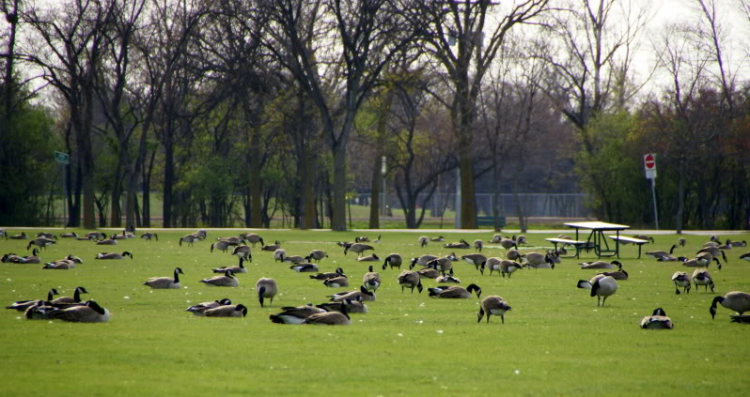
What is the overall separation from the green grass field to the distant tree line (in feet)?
98.9

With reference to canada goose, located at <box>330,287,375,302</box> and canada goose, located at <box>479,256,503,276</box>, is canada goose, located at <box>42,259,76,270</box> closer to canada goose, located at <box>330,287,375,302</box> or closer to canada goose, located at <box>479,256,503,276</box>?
canada goose, located at <box>330,287,375,302</box>

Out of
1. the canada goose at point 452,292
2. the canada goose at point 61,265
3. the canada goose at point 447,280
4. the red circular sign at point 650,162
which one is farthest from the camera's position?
the red circular sign at point 650,162

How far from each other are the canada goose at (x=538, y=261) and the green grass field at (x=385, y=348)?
Result: 6011 mm

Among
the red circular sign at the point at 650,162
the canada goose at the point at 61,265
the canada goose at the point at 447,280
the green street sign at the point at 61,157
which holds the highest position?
the green street sign at the point at 61,157

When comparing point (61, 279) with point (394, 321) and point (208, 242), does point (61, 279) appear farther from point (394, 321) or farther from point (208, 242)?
point (208, 242)

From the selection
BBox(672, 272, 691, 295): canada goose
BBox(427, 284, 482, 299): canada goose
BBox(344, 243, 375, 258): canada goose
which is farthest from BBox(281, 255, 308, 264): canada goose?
BBox(672, 272, 691, 295): canada goose

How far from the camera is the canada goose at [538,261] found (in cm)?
2544

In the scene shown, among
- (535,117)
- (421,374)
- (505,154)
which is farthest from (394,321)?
(535,117)

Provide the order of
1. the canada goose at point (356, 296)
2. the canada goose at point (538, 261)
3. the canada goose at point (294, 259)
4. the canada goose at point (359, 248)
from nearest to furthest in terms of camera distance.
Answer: the canada goose at point (356, 296) < the canada goose at point (538, 261) < the canada goose at point (294, 259) < the canada goose at point (359, 248)

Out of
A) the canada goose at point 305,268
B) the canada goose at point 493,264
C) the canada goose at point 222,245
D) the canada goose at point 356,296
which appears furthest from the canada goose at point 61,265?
the canada goose at point 493,264

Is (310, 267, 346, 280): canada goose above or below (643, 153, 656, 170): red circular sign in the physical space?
below

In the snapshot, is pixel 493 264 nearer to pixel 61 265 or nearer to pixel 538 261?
pixel 538 261

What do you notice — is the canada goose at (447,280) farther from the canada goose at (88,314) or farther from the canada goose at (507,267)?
the canada goose at (88,314)

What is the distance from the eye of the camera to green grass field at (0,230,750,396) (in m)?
8.99
